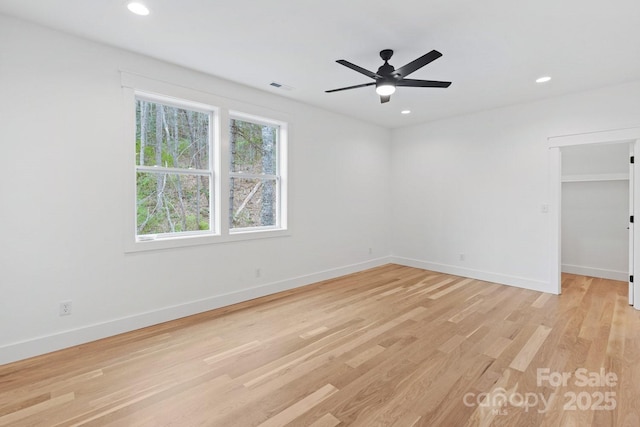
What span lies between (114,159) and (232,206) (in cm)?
146

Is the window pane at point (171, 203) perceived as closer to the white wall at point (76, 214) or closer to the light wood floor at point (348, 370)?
the white wall at point (76, 214)

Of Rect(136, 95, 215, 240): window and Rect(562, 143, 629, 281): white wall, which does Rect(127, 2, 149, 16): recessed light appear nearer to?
Rect(136, 95, 215, 240): window

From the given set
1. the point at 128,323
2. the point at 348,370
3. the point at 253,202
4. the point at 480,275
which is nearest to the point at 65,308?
the point at 128,323

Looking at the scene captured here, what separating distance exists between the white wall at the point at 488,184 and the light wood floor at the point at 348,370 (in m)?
1.20

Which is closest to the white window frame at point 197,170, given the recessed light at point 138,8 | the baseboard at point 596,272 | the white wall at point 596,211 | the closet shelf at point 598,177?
the recessed light at point 138,8

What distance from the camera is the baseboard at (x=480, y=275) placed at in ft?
14.8

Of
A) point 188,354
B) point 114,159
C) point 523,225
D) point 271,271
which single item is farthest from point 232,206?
point 523,225

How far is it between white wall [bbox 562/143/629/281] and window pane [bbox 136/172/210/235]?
5659 millimetres

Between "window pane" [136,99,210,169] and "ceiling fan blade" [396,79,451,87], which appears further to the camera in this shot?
"window pane" [136,99,210,169]

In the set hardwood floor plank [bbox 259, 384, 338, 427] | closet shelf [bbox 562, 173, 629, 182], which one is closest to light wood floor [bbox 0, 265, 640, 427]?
hardwood floor plank [bbox 259, 384, 338, 427]

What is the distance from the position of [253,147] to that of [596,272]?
6133 mm

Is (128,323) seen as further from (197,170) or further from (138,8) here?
(138,8)

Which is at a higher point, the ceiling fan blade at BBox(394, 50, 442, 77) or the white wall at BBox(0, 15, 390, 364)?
the ceiling fan blade at BBox(394, 50, 442, 77)

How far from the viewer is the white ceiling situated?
236 cm
